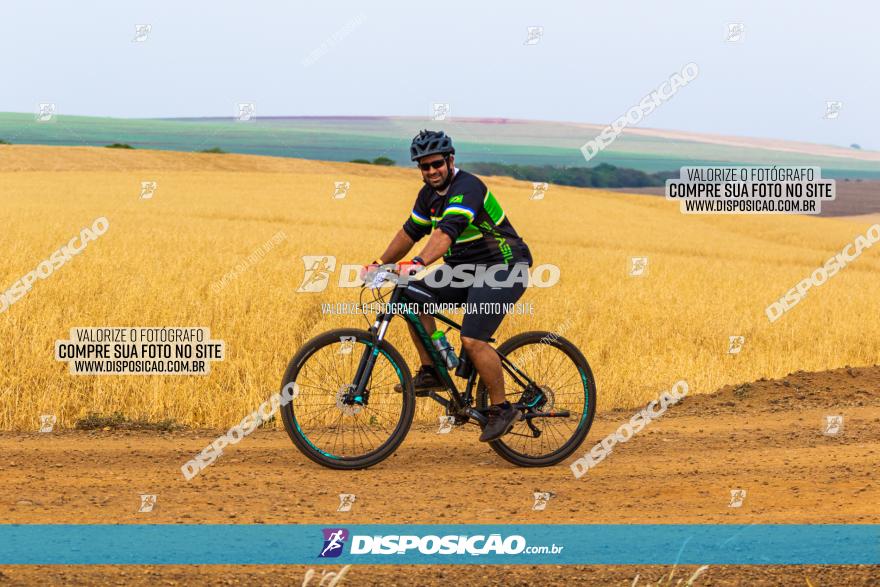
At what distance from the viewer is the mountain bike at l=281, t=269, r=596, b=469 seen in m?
7.68

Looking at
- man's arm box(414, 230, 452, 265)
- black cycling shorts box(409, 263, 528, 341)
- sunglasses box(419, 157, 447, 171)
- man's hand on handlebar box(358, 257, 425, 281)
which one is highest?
sunglasses box(419, 157, 447, 171)

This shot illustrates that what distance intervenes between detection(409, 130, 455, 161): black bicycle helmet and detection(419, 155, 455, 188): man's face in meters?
0.06

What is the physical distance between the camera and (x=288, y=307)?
15.8m

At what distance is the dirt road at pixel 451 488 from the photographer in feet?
19.4

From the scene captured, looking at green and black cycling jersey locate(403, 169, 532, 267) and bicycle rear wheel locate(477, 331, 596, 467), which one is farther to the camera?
bicycle rear wheel locate(477, 331, 596, 467)

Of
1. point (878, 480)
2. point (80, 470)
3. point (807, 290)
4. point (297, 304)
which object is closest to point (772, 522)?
point (878, 480)

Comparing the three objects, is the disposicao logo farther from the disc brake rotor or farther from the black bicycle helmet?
the black bicycle helmet

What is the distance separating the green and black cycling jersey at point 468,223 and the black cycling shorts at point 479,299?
13 cm

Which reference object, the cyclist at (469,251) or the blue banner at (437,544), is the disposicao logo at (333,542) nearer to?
the blue banner at (437,544)

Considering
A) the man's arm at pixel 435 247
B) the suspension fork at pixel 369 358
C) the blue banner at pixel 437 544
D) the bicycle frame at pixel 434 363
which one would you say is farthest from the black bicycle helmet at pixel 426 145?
the blue banner at pixel 437 544

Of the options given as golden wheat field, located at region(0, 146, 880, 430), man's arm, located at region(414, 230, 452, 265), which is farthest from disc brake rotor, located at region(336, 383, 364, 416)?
golden wheat field, located at region(0, 146, 880, 430)

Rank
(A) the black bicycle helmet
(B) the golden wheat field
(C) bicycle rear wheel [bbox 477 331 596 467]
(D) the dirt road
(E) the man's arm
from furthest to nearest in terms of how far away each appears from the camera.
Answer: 1. (B) the golden wheat field
2. (C) bicycle rear wheel [bbox 477 331 596 467]
3. (A) the black bicycle helmet
4. (E) the man's arm
5. (D) the dirt road

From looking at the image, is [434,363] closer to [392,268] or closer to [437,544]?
[392,268]

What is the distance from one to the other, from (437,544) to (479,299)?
2.12m
